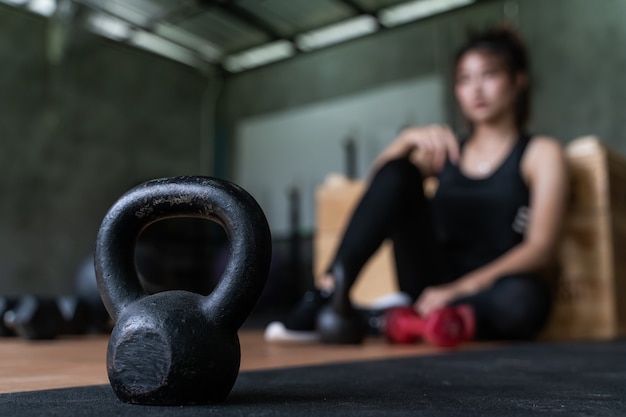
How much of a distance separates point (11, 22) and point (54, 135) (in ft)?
2.35

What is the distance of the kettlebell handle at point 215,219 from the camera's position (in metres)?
0.41

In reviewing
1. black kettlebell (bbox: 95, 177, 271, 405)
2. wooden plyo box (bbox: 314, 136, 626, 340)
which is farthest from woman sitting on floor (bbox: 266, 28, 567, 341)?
black kettlebell (bbox: 95, 177, 271, 405)

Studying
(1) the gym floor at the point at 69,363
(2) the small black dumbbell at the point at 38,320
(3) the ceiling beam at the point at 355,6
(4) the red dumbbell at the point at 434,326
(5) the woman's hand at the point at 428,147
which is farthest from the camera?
(3) the ceiling beam at the point at 355,6

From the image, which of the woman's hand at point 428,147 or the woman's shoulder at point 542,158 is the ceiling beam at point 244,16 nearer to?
the woman's hand at point 428,147

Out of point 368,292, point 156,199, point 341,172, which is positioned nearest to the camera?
point 156,199

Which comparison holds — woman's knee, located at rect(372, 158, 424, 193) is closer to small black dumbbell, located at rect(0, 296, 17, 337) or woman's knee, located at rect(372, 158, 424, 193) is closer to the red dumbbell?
the red dumbbell

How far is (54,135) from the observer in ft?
13.0

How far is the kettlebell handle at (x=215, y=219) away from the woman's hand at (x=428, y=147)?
129cm

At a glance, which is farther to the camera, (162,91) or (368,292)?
(162,91)

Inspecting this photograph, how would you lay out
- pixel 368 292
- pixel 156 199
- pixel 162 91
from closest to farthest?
pixel 156 199, pixel 368 292, pixel 162 91

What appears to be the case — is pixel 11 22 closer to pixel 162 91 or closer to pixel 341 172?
pixel 162 91

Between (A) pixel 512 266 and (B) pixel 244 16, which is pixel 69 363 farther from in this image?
(B) pixel 244 16

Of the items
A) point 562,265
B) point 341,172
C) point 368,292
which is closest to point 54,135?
point 341,172

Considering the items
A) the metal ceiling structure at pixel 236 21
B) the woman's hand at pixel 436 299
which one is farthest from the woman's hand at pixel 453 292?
the metal ceiling structure at pixel 236 21
